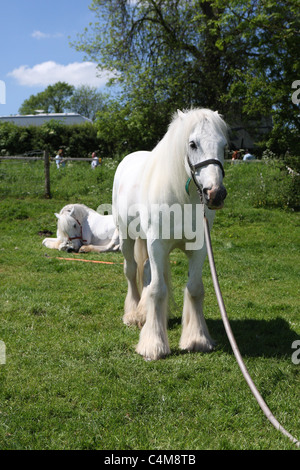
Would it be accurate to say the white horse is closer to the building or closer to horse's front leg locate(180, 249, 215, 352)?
horse's front leg locate(180, 249, 215, 352)

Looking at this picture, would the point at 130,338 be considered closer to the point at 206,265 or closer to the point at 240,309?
the point at 240,309

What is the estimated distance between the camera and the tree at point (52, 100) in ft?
257

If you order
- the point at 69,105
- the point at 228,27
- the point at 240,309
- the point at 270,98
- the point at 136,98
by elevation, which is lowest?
the point at 240,309

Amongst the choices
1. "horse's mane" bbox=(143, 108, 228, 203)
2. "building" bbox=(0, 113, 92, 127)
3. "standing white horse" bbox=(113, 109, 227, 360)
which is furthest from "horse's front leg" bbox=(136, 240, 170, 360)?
"building" bbox=(0, 113, 92, 127)

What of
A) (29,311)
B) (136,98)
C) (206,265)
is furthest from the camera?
(136,98)

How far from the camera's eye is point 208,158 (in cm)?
331

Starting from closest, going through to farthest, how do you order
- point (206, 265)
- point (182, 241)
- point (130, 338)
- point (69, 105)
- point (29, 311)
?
point (182, 241) < point (130, 338) < point (29, 311) < point (206, 265) < point (69, 105)

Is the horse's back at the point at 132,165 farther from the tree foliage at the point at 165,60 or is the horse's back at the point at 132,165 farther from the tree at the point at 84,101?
the tree at the point at 84,101

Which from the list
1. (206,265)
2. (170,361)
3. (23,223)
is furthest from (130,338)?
(23,223)

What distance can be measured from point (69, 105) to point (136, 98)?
62.5 metres

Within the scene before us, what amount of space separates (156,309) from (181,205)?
99 cm

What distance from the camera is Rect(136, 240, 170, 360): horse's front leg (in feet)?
12.6

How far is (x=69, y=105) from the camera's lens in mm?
79062
